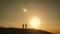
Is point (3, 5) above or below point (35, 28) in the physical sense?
above

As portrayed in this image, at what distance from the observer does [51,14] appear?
219cm

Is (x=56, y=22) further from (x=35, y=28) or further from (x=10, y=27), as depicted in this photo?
(x=10, y=27)

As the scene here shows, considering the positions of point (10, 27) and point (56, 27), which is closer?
point (10, 27)

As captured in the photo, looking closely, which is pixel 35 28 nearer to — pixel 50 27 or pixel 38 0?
pixel 50 27

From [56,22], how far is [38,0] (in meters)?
0.30

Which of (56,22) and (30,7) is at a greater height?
(30,7)

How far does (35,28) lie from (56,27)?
0.23 metres

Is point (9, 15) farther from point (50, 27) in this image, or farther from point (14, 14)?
point (50, 27)

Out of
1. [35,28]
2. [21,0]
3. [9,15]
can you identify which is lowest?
[35,28]

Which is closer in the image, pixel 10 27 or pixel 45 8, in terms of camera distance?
pixel 10 27

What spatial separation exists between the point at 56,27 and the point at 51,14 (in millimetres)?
148

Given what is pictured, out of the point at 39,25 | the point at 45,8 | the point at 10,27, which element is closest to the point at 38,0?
the point at 45,8

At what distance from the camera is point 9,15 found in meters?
2.13

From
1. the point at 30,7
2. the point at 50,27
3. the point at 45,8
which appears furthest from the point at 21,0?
the point at 50,27
